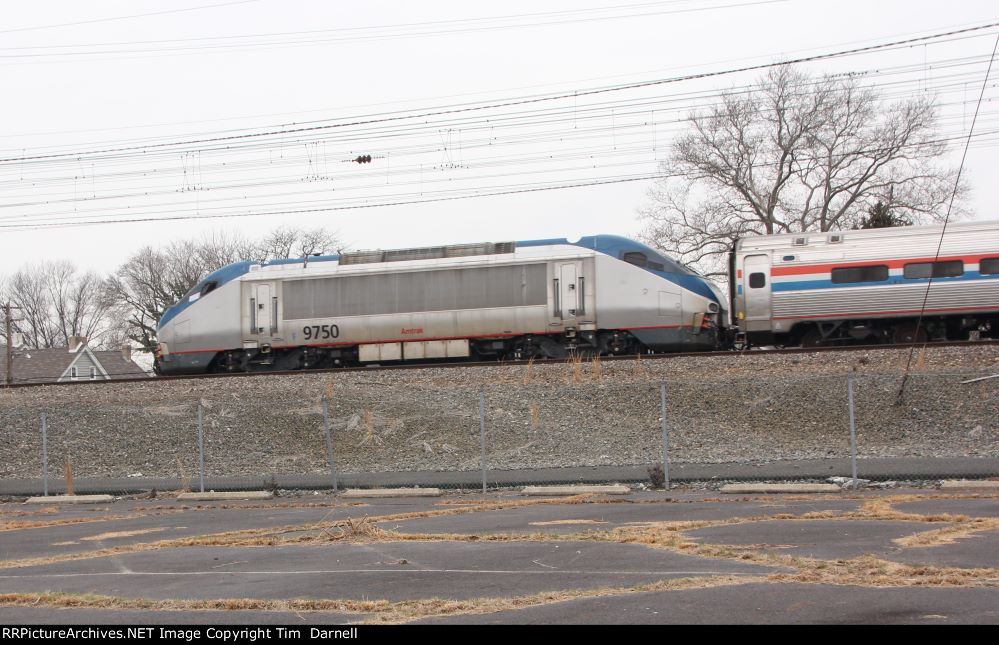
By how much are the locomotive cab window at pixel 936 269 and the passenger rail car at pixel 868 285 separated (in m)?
0.02

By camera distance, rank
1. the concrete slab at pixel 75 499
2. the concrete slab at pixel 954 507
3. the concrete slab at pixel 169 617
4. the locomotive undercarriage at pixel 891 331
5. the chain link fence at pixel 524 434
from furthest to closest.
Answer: the locomotive undercarriage at pixel 891 331 < the concrete slab at pixel 75 499 < the chain link fence at pixel 524 434 < the concrete slab at pixel 954 507 < the concrete slab at pixel 169 617

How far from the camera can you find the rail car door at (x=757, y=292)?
25.5 metres

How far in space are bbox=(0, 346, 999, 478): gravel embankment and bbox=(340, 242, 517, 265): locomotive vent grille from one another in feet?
13.9

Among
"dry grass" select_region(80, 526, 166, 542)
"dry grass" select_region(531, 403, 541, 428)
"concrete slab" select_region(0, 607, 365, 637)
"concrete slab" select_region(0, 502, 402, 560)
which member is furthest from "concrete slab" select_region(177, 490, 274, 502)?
"concrete slab" select_region(0, 607, 365, 637)

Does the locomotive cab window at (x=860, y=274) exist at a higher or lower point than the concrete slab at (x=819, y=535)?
higher

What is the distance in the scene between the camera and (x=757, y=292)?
84.1ft

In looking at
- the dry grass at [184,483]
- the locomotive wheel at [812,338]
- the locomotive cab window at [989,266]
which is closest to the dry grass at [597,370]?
the locomotive wheel at [812,338]

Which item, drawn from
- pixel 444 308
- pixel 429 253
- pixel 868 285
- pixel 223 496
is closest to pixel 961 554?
pixel 223 496

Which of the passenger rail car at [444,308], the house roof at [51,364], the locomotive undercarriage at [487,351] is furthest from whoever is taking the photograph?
the house roof at [51,364]

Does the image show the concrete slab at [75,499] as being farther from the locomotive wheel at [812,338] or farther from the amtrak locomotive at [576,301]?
the locomotive wheel at [812,338]

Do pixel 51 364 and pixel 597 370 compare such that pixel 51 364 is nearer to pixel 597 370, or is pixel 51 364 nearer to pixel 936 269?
pixel 597 370

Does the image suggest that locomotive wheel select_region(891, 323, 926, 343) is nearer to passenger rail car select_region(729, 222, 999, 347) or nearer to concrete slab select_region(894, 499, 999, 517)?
passenger rail car select_region(729, 222, 999, 347)

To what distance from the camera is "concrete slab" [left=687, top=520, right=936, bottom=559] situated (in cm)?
958

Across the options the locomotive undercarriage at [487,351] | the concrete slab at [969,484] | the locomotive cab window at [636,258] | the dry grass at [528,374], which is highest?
the locomotive cab window at [636,258]
